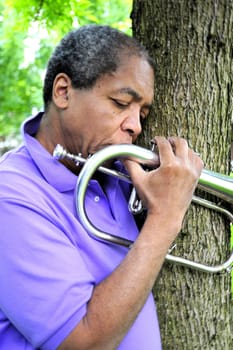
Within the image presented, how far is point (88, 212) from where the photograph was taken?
54.8 inches

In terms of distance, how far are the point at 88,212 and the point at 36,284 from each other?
33 cm

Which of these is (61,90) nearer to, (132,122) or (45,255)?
(132,122)

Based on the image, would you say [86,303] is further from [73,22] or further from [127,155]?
[73,22]

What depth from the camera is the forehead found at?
138cm

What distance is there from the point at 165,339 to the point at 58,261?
68cm

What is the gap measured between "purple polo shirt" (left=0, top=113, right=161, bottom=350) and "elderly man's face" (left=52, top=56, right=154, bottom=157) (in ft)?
0.34

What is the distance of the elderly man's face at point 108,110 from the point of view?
1381 mm

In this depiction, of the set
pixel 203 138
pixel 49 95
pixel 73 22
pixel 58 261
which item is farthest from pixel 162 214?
pixel 73 22

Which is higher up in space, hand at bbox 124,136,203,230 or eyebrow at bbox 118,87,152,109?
eyebrow at bbox 118,87,152,109

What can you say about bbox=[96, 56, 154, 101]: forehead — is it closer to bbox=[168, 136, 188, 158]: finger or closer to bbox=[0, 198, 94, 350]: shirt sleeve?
bbox=[168, 136, 188, 158]: finger

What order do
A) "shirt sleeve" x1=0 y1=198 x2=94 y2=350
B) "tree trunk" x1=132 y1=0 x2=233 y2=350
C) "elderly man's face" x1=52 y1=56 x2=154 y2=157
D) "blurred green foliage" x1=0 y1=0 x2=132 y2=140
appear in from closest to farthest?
"shirt sleeve" x1=0 y1=198 x2=94 y2=350 → "elderly man's face" x1=52 y1=56 x2=154 y2=157 → "tree trunk" x1=132 y1=0 x2=233 y2=350 → "blurred green foliage" x1=0 y1=0 x2=132 y2=140

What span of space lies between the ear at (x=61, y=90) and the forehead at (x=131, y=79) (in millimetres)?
108

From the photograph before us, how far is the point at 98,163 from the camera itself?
1278 mm

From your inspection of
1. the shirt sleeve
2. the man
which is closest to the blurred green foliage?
the man
